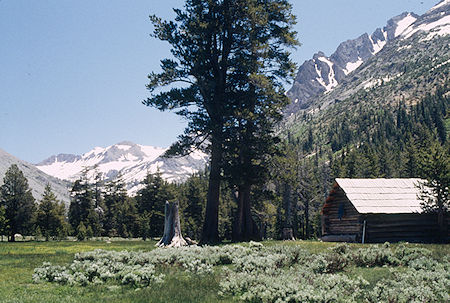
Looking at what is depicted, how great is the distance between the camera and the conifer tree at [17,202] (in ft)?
206

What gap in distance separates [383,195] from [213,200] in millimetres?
14957

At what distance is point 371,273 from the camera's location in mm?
12188

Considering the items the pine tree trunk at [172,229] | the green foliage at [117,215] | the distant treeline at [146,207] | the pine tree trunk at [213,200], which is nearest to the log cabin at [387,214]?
the pine tree trunk at [213,200]

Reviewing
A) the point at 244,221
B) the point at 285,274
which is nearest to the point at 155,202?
the point at 244,221

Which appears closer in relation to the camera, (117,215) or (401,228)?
(401,228)

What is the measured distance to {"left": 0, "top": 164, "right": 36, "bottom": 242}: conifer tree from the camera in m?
62.8

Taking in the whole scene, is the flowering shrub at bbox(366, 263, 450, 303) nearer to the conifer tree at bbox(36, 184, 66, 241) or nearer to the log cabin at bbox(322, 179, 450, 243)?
the log cabin at bbox(322, 179, 450, 243)

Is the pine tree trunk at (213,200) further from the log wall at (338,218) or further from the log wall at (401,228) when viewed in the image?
the log wall at (401,228)

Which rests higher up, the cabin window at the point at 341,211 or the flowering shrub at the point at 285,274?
the cabin window at the point at 341,211

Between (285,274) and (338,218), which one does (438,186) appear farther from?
(285,274)

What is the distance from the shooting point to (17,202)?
63.2 metres

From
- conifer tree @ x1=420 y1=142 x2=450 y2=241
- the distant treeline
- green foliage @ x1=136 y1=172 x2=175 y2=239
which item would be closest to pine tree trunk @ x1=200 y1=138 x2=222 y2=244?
the distant treeline

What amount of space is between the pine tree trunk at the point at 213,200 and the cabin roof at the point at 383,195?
1150 cm

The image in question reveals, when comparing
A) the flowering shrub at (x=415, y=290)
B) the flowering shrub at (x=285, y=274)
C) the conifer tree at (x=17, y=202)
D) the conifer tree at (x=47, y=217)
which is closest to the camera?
the flowering shrub at (x=415, y=290)
